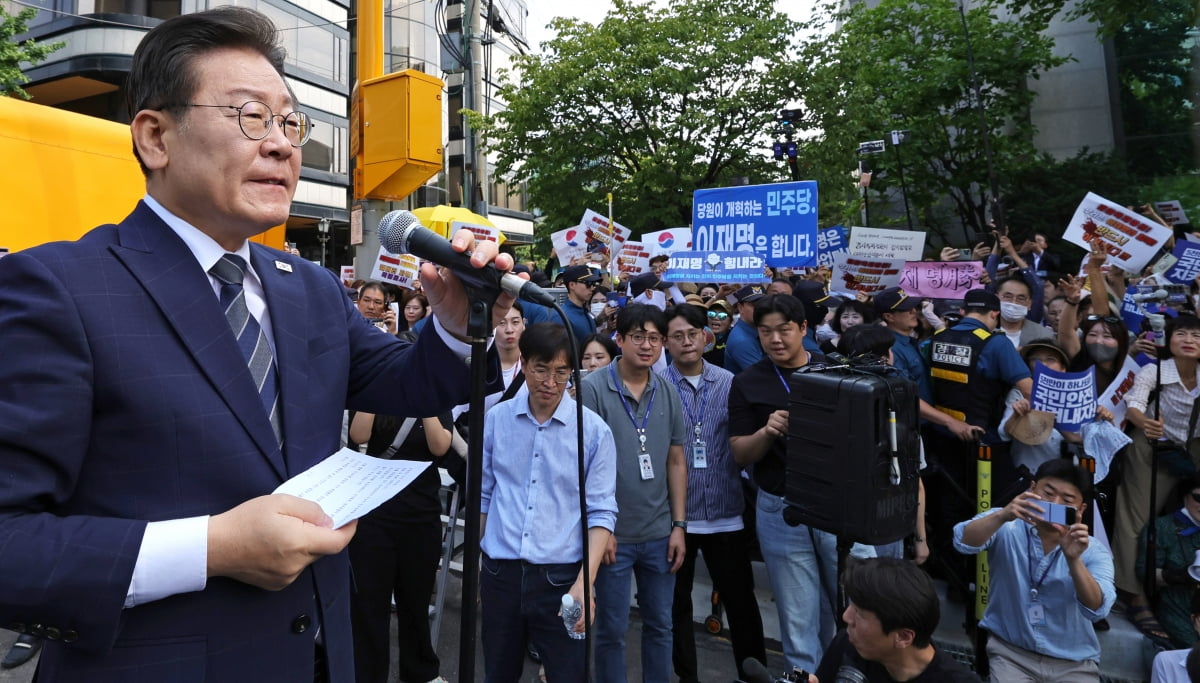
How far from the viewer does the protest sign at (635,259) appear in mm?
10391

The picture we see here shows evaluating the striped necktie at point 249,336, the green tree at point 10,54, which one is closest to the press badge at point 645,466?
the striped necktie at point 249,336

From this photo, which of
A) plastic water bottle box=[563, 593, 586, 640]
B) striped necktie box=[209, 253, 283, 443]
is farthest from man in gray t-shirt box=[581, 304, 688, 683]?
striped necktie box=[209, 253, 283, 443]

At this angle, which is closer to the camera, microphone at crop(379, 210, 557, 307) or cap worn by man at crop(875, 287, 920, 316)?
microphone at crop(379, 210, 557, 307)

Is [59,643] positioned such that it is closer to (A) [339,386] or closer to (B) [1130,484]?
(A) [339,386]

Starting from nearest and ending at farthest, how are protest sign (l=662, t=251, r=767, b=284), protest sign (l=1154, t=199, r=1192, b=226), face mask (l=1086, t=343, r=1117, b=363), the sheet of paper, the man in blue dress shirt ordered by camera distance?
the sheet of paper < the man in blue dress shirt < face mask (l=1086, t=343, r=1117, b=363) < protest sign (l=662, t=251, r=767, b=284) < protest sign (l=1154, t=199, r=1192, b=226)

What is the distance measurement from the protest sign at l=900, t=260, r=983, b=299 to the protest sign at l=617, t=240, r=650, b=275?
3425 millimetres

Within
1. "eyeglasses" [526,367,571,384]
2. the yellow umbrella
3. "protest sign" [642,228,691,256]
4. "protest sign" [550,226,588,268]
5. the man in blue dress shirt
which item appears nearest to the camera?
"eyeglasses" [526,367,571,384]

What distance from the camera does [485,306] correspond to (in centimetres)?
156

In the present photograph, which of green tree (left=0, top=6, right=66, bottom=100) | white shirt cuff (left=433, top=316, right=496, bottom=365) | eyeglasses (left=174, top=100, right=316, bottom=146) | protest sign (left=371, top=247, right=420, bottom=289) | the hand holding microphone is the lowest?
white shirt cuff (left=433, top=316, right=496, bottom=365)

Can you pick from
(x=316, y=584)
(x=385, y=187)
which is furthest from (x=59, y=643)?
(x=385, y=187)

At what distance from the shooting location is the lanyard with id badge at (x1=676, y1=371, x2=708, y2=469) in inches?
173

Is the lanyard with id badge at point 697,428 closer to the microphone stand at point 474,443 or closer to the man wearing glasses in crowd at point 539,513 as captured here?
the man wearing glasses in crowd at point 539,513

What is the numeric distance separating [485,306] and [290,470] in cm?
49

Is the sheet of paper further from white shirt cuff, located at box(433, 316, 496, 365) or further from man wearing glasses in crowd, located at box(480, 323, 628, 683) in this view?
man wearing glasses in crowd, located at box(480, 323, 628, 683)
